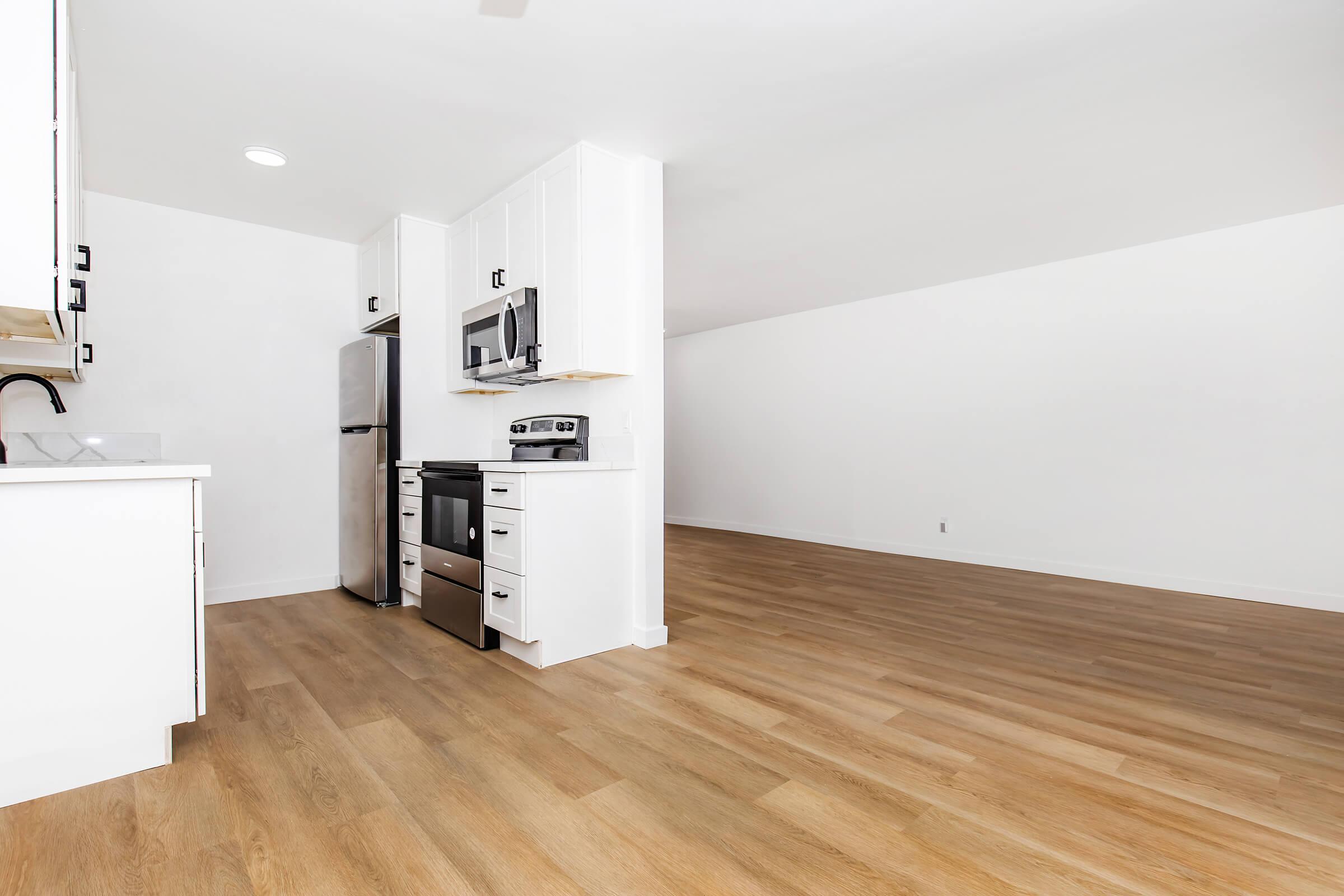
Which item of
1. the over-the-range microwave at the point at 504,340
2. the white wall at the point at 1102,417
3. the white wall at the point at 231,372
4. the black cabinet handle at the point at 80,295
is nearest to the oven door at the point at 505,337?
the over-the-range microwave at the point at 504,340

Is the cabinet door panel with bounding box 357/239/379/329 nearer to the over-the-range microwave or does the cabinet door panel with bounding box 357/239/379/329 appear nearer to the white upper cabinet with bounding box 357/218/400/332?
the white upper cabinet with bounding box 357/218/400/332

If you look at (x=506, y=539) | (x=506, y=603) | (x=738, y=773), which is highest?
(x=506, y=539)

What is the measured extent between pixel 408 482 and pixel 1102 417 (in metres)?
4.84

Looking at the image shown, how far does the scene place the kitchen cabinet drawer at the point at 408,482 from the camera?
12.4 feet

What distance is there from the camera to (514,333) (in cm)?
345

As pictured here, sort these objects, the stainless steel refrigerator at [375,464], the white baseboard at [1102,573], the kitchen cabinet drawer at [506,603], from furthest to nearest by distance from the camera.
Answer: the white baseboard at [1102,573] → the stainless steel refrigerator at [375,464] → the kitchen cabinet drawer at [506,603]

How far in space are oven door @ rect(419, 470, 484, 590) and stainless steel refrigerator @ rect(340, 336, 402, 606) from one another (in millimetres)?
426

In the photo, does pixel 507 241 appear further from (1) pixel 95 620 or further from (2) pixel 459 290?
(1) pixel 95 620

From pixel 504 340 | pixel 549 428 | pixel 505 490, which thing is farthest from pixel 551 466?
pixel 504 340

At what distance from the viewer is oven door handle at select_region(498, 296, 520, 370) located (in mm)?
3430

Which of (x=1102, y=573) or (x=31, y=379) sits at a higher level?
(x=31, y=379)

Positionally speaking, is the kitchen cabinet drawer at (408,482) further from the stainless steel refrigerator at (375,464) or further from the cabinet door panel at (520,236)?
the cabinet door panel at (520,236)

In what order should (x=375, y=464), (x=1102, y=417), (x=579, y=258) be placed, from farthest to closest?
(x=1102, y=417) < (x=375, y=464) < (x=579, y=258)

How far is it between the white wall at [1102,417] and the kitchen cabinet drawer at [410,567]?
13.8ft
